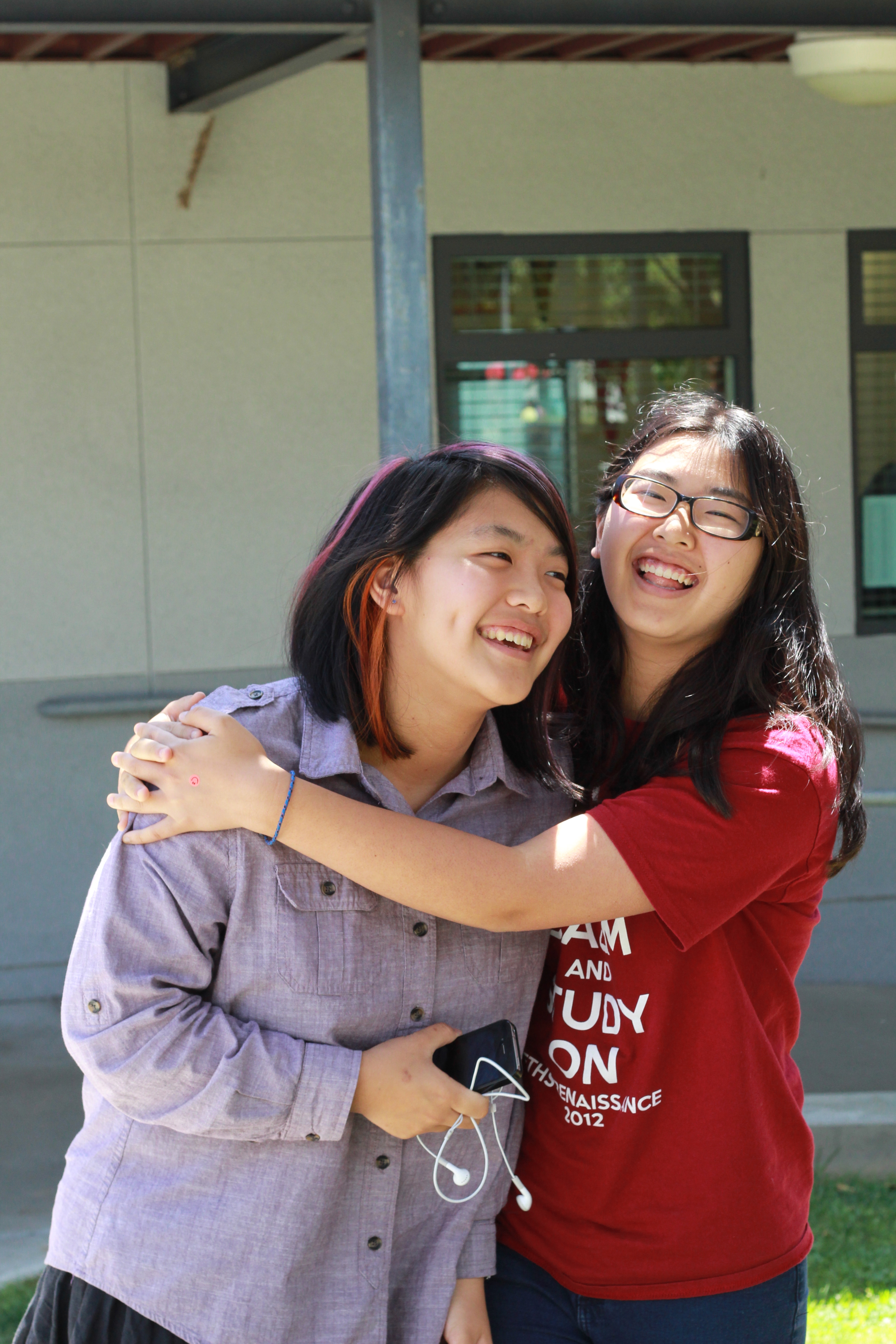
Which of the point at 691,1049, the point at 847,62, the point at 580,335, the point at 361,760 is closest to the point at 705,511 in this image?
the point at 361,760

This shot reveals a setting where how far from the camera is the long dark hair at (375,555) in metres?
1.97

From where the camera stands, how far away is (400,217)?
3572mm

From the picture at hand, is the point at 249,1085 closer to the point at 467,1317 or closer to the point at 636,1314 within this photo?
the point at 467,1317

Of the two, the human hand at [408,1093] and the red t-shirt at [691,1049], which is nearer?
the human hand at [408,1093]

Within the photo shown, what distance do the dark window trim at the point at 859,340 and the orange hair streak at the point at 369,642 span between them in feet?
16.2

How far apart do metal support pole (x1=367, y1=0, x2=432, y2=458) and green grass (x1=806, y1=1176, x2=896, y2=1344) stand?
7.83ft

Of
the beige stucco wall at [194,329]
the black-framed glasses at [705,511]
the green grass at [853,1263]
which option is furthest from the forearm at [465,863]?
the beige stucco wall at [194,329]

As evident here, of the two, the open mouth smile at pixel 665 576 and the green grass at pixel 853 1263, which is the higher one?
the open mouth smile at pixel 665 576

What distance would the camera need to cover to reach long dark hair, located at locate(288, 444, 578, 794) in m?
1.97

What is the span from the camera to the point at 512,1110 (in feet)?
6.96

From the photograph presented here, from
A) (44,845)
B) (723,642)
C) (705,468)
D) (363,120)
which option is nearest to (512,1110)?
(723,642)

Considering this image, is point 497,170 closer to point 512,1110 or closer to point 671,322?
point 671,322

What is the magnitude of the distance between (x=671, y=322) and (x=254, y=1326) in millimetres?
5360

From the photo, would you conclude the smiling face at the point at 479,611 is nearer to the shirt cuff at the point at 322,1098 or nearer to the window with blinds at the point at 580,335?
the shirt cuff at the point at 322,1098
